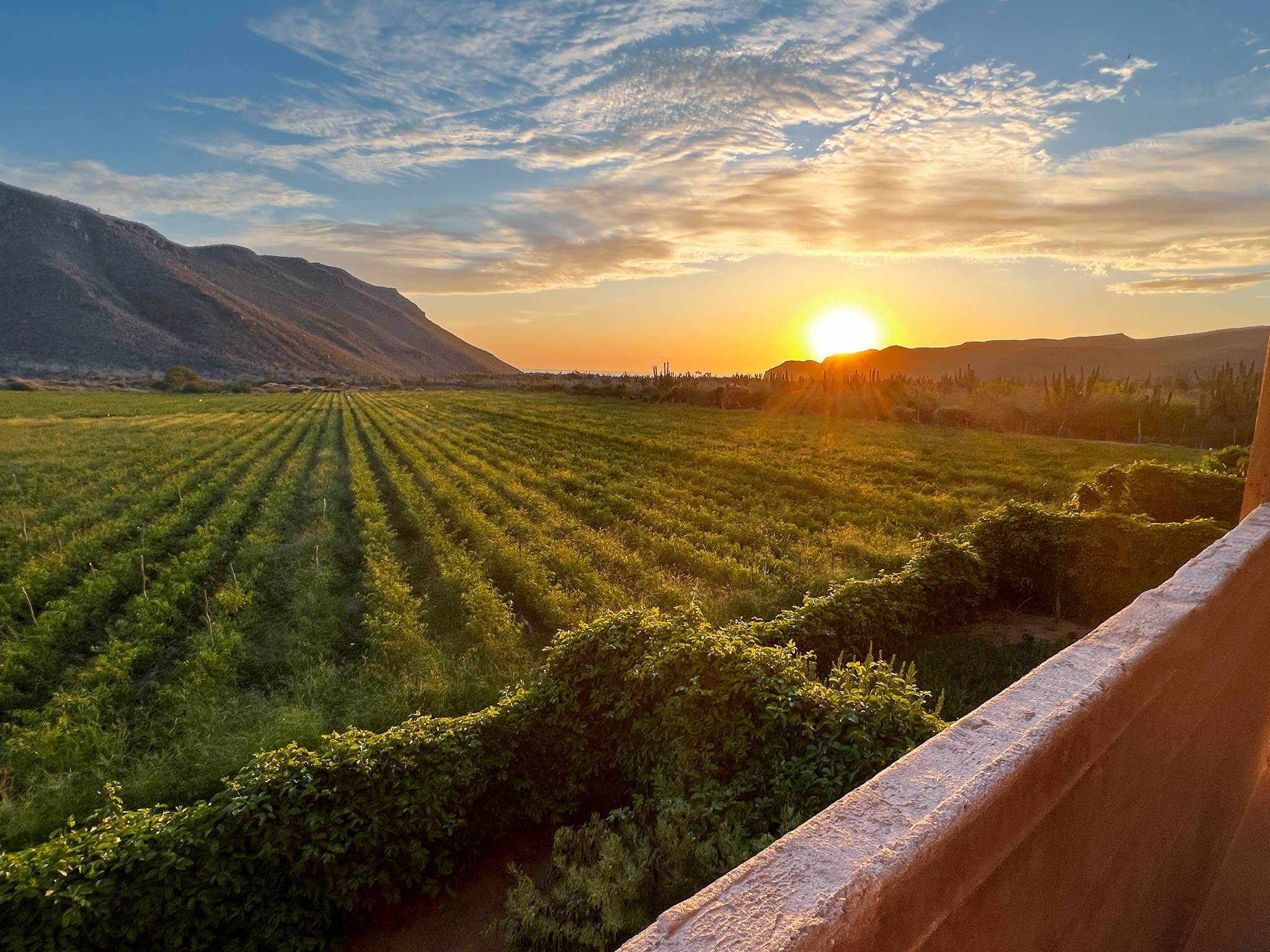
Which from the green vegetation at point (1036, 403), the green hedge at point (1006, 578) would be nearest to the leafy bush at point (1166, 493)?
the green hedge at point (1006, 578)

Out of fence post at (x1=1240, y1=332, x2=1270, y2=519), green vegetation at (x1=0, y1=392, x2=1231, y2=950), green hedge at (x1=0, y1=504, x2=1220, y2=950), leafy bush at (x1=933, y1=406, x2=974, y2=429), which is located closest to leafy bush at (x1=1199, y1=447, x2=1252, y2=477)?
green vegetation at (x1=0, y1=392, x2=1231, y2=950)

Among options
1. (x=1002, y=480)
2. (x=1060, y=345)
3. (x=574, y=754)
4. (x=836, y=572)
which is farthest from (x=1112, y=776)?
(x=1060, y=345)

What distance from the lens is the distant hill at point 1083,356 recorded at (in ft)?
337

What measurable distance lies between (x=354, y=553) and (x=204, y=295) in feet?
446

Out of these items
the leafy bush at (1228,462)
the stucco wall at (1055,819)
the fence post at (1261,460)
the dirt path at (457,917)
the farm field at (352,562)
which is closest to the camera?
the stucco wall at (1055,819)

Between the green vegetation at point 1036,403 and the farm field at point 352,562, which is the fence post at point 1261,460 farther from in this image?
the green vegetation at point 1036,403

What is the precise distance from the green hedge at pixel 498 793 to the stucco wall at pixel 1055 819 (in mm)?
1653

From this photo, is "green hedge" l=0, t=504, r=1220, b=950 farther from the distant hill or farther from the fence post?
the distant hill

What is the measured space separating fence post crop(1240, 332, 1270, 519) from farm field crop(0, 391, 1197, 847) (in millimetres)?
3735

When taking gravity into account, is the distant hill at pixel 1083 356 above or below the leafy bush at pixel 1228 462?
above

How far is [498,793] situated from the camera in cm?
587

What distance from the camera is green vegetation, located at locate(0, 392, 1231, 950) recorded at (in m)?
4.62

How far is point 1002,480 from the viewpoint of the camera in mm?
21531

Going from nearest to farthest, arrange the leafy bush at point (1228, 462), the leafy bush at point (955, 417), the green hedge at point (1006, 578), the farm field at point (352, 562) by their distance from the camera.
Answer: the farm field at point (352, 562), the green hedge at point (1006, 578), the leafy bush at point (1228, 462), the leafy bush at point (955, 417)
